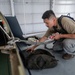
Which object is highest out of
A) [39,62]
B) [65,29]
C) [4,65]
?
[65,29]

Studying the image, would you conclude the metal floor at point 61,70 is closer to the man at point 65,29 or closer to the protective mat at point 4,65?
the man at point 65,29

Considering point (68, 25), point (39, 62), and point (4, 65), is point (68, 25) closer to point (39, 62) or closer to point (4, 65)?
point (39, 62)

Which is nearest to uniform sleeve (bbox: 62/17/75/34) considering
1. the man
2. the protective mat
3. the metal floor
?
the man

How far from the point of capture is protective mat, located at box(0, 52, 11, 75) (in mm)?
1567

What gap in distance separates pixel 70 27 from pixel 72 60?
1.67ft

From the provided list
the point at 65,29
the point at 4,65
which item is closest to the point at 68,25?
the point at 65,29

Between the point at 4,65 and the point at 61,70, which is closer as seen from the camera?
the point at 61,70

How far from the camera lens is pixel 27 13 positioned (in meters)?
4.86

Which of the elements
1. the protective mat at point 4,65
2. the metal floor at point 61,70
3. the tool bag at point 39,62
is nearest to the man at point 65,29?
the metal floor at point 61,70

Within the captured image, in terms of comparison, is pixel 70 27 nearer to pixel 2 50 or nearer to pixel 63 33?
pixel 63 33

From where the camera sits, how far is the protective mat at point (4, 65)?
5.14ft

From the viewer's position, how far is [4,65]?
68.9 inches

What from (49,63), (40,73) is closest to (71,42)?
(49,63)

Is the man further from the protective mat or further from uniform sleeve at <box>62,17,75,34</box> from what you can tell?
the protective mat
